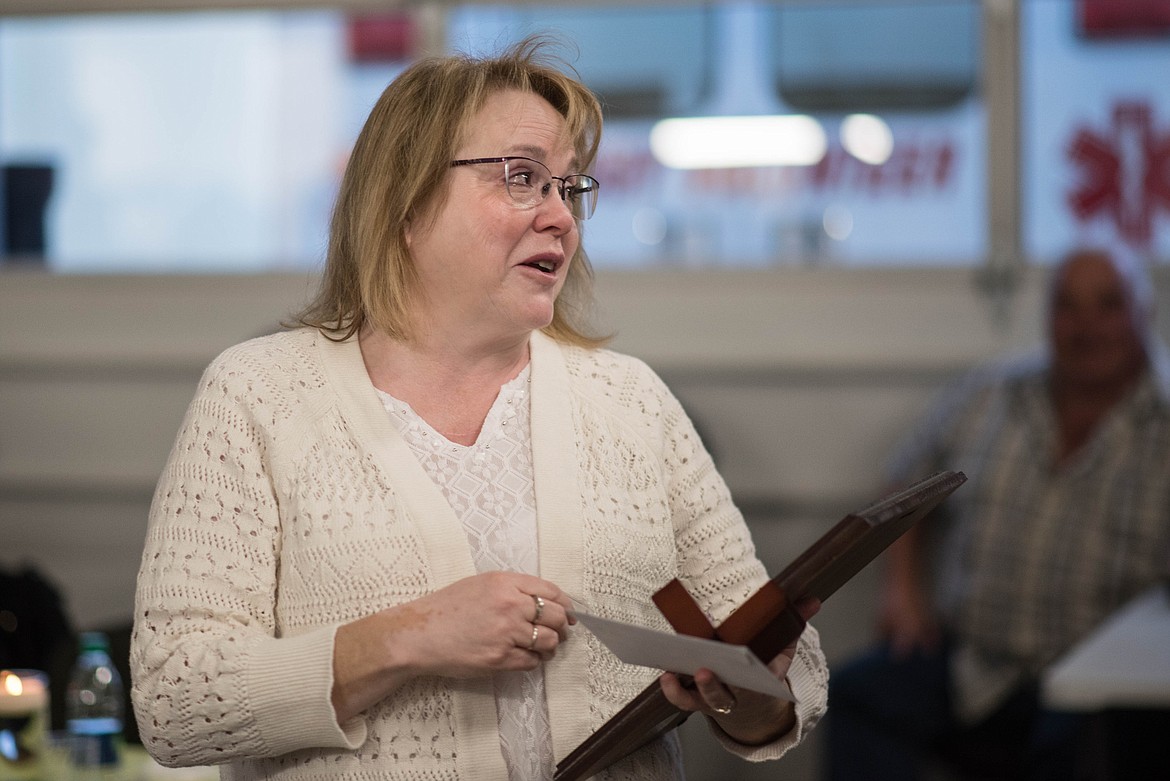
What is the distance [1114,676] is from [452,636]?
143 cm

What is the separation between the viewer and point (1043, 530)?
3.53 metres

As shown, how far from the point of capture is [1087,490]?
3.50m

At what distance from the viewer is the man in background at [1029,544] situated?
11.3 ft

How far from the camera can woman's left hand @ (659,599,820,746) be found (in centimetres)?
129

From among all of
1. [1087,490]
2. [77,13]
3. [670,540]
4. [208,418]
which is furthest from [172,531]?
[77,13]

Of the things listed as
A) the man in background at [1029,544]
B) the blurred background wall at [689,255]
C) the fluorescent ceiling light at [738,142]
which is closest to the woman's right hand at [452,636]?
the man in background at [1029,544]

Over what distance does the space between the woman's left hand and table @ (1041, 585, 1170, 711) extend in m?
1.00

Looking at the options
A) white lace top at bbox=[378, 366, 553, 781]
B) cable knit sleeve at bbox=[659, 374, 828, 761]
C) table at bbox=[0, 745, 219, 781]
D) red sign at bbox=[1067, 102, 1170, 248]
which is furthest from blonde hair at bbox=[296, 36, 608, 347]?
red sign at bbox=[1067, 102, 1170, 248]

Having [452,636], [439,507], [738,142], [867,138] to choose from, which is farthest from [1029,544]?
[452,636]

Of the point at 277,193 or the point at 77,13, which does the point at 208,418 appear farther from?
the point at 77,13

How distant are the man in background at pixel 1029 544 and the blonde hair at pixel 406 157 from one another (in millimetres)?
2275

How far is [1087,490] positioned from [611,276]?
1480 mm

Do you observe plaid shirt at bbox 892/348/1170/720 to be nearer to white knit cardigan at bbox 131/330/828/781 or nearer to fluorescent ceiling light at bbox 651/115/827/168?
fluorescent ceiling light at bbox 651/115/827/168

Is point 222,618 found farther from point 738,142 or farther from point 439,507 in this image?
point 738,142
